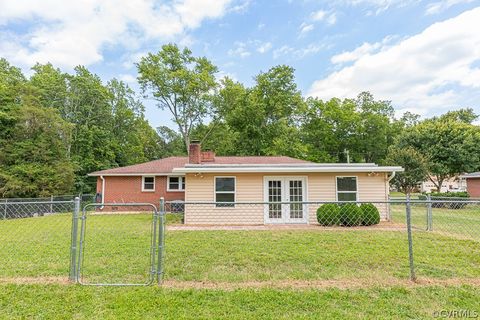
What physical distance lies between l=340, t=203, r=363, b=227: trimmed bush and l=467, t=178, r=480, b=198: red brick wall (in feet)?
56.6

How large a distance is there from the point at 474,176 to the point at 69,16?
92.0ft

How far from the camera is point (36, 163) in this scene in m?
20.1

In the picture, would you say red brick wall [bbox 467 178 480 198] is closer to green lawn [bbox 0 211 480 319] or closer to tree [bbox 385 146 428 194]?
tree [bbox 385 146 428 194]

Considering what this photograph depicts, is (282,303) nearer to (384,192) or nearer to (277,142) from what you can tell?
(384,192)

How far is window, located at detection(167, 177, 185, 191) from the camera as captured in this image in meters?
18.0

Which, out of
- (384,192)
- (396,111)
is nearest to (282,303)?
(384,192)

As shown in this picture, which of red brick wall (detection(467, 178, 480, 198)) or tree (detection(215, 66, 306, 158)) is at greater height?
tree (detection(215, 66, 306, 158))

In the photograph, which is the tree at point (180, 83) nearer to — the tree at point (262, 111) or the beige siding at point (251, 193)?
the tree at point (262, 111)

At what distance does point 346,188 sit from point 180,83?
23.1m

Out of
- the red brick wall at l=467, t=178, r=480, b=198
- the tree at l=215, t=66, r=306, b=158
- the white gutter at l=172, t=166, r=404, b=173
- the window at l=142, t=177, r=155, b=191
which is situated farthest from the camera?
the tree at l=215, t=66, r=306, b=158

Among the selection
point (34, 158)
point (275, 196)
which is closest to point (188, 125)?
point (34, 158)

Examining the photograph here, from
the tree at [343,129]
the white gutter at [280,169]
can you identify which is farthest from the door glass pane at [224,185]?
the tree at [343,129]

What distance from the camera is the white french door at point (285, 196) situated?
1174 cm

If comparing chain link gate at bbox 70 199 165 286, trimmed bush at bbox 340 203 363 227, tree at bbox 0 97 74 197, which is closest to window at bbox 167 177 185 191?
tree at bbox 0 97 74 197
